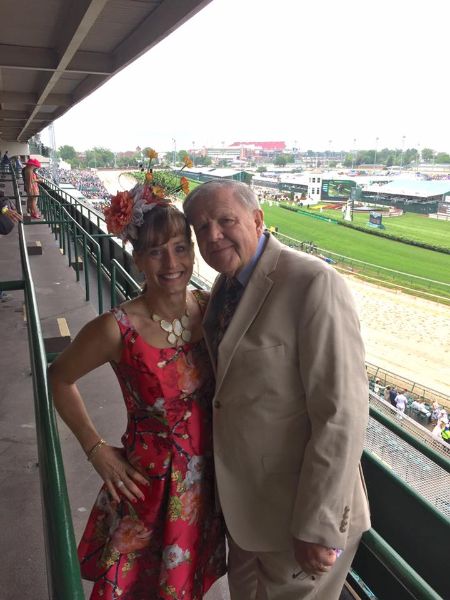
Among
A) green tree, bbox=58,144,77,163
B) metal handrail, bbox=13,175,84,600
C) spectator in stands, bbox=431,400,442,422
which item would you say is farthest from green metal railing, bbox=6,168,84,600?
green tree, bbox=58,144,77,163

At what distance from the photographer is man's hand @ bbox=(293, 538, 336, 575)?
40.7 inches

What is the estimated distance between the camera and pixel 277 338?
1.03m

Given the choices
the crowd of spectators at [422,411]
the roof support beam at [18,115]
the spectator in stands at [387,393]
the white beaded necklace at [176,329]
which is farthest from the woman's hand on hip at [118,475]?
the spectator in stands at [387,393]

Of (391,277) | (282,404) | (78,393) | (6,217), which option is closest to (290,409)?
(282,404)

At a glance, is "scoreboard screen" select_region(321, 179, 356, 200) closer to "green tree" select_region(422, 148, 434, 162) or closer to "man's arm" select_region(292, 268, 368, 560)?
"green tree" select_region(422, 148, 434, 162)

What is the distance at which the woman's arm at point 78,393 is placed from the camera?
116cm

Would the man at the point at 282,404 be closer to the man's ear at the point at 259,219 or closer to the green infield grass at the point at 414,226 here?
the man's ear at the point at 259,219

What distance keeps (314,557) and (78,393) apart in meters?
0.65

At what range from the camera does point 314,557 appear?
1.04 metres

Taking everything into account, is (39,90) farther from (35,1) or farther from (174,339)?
(174,339)

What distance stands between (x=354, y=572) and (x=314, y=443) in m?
0.91

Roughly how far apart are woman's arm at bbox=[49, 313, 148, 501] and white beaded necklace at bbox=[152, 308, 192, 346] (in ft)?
0.36

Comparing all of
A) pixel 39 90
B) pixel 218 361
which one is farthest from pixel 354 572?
pixel 39 90

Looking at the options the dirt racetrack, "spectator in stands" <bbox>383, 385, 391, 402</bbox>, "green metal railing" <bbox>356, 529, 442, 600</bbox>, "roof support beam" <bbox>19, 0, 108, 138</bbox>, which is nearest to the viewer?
"green metal railing" <bbox>356, 529, 442, 600</bbox>
